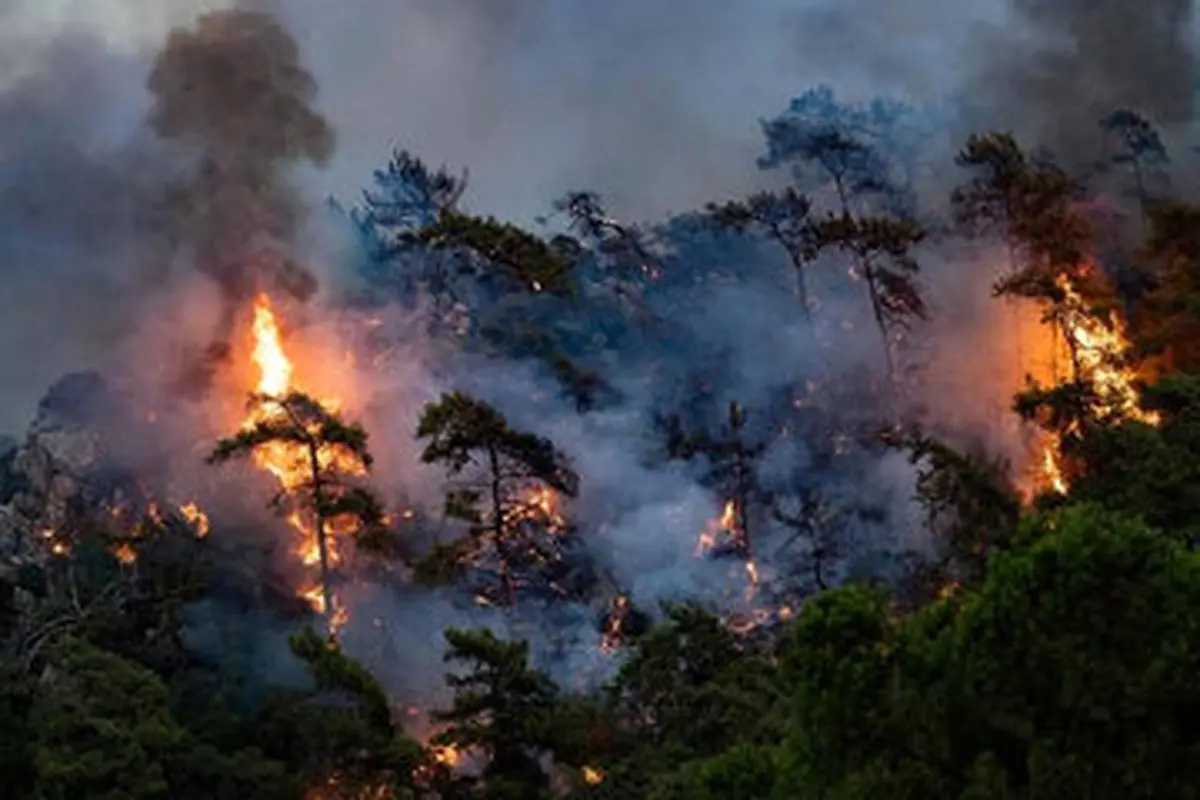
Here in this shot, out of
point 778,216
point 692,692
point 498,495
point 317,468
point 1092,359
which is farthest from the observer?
point 778,216

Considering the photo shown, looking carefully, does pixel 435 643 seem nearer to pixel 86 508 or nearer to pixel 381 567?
pixel 381 567

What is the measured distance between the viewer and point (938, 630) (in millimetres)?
13594

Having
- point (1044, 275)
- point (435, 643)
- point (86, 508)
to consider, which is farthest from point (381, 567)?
point (1044, 275)

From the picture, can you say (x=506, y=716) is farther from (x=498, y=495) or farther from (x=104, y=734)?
(x=498, y=495)

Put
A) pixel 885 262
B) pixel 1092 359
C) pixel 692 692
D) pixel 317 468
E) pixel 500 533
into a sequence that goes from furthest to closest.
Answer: pixel 885 262
pixel 1092 359
pixel 317 468
pixel 500 533
pixel 692 692

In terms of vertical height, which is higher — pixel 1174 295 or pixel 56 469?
pixel 56 469

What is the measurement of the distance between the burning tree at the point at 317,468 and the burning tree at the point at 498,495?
2375 mm

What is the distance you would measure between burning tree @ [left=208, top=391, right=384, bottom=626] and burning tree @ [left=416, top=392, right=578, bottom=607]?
2.37 meters

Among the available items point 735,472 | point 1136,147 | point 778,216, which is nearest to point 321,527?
point 735,472

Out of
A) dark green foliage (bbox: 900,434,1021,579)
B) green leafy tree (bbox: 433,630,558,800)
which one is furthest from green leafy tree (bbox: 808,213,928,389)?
green leafy tree (bbox: 433,630,558,800)

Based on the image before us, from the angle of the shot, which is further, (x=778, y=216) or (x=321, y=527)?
(x=778, y=216)

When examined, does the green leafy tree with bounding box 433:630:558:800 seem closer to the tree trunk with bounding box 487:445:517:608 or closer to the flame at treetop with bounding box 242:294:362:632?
the tree trunk with bounding box 487:445:517:608

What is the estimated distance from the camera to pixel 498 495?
37688 mm

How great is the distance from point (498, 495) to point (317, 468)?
493 cm
